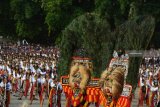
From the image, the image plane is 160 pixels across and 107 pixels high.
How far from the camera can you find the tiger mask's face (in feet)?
48.4

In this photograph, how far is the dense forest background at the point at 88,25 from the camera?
28953 millimetres

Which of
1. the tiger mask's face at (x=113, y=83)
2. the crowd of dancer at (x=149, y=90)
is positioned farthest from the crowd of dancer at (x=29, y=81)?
the tiger mask's face at (x=113, y=83)

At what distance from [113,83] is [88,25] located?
659 inches

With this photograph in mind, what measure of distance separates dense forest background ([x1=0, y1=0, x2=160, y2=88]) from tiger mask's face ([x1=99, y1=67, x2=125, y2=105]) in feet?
39.2

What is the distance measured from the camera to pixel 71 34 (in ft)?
103

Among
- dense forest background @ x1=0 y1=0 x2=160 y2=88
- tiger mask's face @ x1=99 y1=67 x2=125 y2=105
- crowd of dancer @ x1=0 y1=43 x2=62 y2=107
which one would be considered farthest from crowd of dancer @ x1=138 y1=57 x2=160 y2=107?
tiger mask's face @ x1=99 y1=67 x2=125 y2=105

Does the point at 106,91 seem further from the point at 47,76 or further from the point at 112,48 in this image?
the point at 112,48

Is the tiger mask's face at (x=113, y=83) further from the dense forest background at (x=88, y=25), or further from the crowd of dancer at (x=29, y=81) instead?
the dense forest background at (x=88, y=25)

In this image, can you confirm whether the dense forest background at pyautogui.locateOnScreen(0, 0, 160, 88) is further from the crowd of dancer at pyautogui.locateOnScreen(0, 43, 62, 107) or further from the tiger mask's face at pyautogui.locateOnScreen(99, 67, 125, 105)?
the tiger mask's face at pyautogui.locateOnScreen(99, 67, 125, 105)

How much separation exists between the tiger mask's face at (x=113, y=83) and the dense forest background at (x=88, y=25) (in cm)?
1194

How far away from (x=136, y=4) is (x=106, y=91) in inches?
1168

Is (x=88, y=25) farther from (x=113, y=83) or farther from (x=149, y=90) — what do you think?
(x=113, y=83)

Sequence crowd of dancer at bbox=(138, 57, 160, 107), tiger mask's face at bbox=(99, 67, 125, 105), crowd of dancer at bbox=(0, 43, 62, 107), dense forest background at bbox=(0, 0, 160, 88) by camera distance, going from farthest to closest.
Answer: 1. dense forest background at bbox=(0, 0, 160, 88)
2. crowd of dancer at bbox=(138, 57, 160, 107)
3. crowd of dancer at bbox=(0, 43, 62, 107)
4. tiger mask's face at bbox=(99, 67, 125, 105)

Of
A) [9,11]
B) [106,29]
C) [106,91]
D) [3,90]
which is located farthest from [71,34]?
[9,11]
